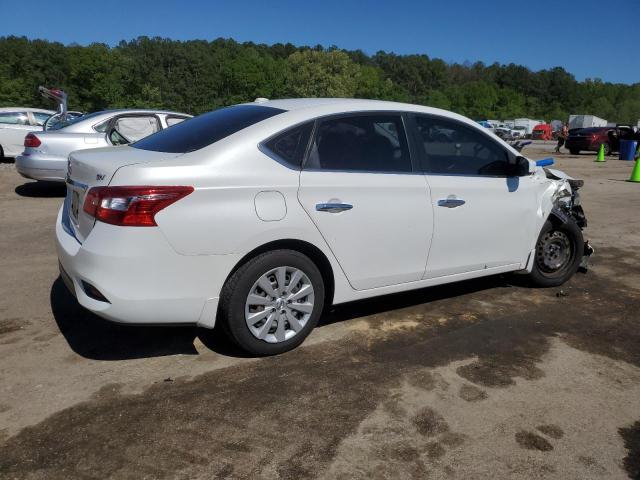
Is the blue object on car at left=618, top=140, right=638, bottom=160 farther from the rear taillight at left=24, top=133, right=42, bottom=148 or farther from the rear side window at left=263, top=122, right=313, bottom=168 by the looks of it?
the rear side window at left=263, top=122, right=313, bottom=168

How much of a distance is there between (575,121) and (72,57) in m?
83.7

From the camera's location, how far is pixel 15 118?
13.8 metres

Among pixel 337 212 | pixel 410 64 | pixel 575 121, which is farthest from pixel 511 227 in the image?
pixel 410 64

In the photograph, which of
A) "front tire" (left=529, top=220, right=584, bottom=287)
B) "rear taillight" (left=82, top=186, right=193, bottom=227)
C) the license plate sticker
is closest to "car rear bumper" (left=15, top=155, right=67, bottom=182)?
the license plate sticker

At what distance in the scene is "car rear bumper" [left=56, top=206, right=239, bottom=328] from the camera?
3025mm

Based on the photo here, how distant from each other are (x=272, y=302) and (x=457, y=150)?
6.42ft

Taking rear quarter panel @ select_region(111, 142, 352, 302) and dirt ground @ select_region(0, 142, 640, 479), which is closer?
dirt ground @ select_region(0, 142, 640, 479)

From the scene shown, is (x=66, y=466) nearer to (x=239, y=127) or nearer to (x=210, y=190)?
(x=210, y=190)

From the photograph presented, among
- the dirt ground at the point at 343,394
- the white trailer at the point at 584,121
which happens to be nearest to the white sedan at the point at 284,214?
the dirt ground at the point at 343,394

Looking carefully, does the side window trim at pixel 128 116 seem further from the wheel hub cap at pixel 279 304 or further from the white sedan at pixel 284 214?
the wheel hub cap at pixel 279 304

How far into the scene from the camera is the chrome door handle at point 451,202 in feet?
13.4

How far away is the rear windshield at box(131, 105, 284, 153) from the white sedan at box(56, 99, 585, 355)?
0.06 ft

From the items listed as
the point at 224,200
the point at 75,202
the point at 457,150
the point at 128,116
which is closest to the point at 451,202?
the point at 457,150

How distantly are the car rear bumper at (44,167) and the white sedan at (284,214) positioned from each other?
18.7ft
